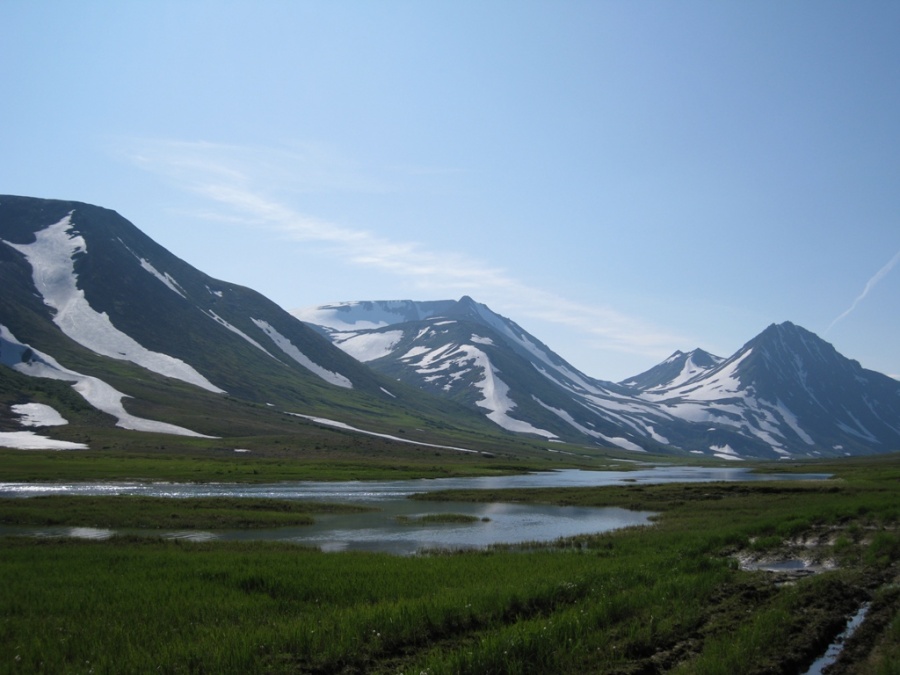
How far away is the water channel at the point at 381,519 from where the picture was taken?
40625mm

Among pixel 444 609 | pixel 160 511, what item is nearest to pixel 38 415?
pixel 160 511

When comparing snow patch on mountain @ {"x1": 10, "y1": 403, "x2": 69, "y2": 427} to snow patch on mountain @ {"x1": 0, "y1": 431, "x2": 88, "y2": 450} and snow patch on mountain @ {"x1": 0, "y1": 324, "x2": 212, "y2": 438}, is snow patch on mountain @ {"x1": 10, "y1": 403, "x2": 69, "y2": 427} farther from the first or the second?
snow patch on mountain @ {"x1": 0, "y1": 324, "x2": 212, "y2": 438}


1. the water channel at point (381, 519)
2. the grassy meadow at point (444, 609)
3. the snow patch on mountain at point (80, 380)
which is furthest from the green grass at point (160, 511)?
the snow patch on mountain at point (80, 380)

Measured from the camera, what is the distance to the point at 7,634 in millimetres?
17297

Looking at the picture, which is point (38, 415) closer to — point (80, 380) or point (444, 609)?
point (80, 380)

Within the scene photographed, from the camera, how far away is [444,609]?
18859 millimetres

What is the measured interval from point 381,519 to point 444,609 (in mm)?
34167

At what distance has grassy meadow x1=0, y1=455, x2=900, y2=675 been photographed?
1557 cm

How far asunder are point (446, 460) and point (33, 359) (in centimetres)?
11157

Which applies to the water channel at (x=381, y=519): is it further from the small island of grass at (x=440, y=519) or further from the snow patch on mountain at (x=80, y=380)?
A: the snow patch on mountain at (x=80, y=380)

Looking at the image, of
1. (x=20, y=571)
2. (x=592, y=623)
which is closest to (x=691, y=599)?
(x=592, y=623)

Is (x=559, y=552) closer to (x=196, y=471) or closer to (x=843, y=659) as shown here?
(x=843, y=659)

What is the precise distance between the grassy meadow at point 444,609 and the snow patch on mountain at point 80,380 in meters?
113

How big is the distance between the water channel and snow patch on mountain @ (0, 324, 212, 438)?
6894 cm
